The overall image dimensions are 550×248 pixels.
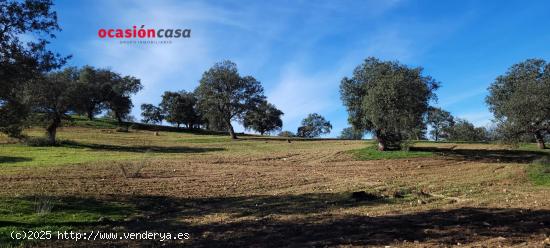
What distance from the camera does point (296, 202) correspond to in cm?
1609

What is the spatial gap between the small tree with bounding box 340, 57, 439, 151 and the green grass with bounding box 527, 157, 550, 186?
36.5 feet

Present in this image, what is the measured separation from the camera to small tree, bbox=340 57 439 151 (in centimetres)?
3406

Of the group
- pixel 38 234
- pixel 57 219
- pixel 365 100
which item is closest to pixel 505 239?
pixel 38 234

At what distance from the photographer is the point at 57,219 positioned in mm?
12812

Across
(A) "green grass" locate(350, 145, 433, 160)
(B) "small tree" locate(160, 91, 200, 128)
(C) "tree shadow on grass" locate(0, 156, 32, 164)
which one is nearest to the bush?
(C) "tree shadow on grass" locate(0, 156, 32, 164)

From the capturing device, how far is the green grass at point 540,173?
20.6 meters

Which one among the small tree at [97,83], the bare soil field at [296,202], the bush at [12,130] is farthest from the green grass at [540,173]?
the small tree at [97,83]

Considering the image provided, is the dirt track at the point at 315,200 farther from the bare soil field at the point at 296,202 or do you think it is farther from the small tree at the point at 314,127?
the small tree at the point at 314,127

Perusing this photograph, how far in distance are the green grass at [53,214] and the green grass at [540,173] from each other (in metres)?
18.3

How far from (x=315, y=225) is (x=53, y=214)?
8024 millimetres

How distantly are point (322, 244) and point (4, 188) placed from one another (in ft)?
45.5

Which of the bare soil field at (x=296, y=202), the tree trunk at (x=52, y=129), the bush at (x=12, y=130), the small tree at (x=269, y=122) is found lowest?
the bare soil field at (x=296, y=202)

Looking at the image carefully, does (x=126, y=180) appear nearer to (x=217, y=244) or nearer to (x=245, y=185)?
(x=245, y=185)

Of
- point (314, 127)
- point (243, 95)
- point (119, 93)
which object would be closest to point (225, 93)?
point (243, 95)
